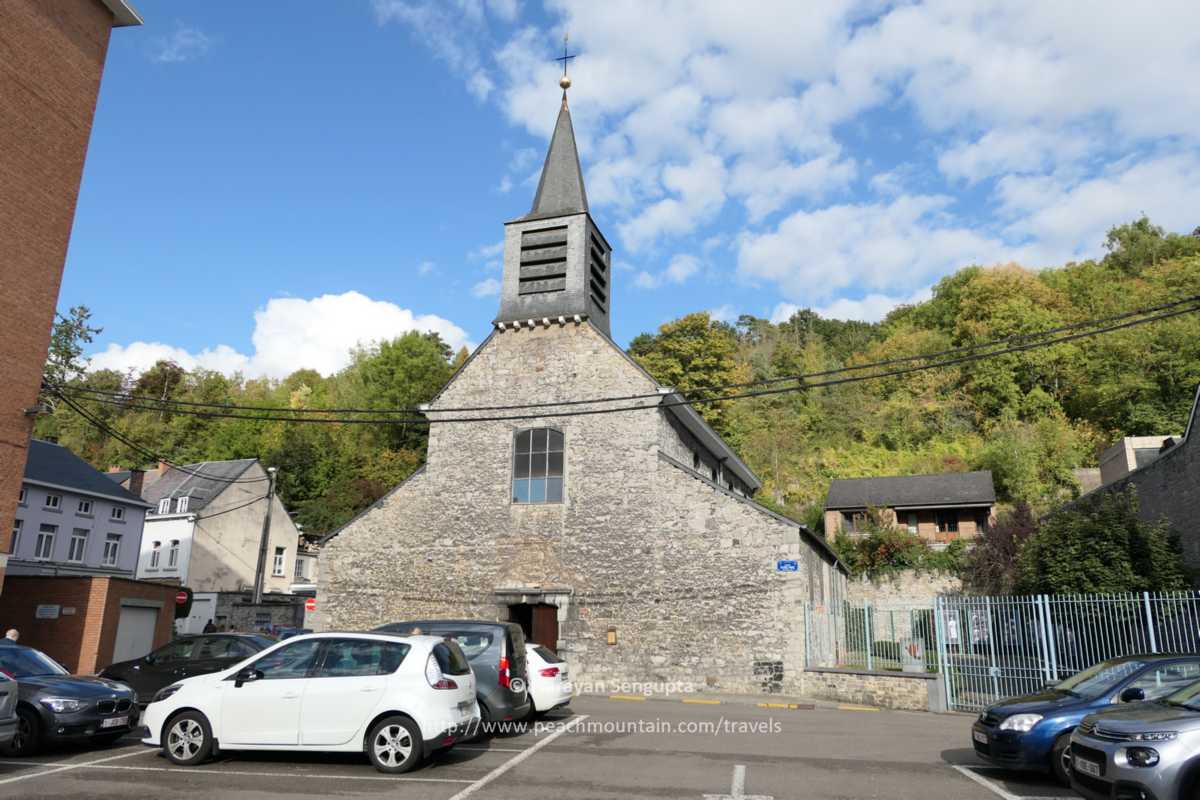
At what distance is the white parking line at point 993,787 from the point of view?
786 cm

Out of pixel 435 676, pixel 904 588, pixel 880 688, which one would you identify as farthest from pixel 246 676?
pixel 904 588

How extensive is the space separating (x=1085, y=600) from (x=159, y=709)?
581 inches

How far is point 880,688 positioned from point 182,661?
13296 mm

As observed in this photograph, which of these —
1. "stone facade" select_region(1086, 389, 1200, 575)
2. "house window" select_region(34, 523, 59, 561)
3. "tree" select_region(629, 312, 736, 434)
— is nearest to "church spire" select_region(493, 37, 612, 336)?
"stone facade" select_region(1086, 389, 1200, 575)

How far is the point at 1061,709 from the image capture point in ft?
28.6

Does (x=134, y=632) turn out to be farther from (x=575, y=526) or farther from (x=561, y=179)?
(x=561, y=179)

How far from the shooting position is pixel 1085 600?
14.2 m

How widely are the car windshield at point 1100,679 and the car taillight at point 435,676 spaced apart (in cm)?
724

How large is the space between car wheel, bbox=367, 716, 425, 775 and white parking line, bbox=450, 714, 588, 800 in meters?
0.79

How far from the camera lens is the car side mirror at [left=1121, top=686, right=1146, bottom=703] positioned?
8289 millimetres

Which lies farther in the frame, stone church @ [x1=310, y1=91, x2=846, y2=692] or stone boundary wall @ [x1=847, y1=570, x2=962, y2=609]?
stone boundary wall @ [x1=847, y1=570, x2=962, y2=609]

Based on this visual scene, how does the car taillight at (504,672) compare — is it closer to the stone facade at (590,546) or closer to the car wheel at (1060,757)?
the car wheel at (1060,757)

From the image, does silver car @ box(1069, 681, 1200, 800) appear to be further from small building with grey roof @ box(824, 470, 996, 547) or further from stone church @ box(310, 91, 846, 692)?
small building with grey roof @ box(824, 470, 996, 547)

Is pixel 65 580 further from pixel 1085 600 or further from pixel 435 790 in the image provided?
pixel 1085 600
